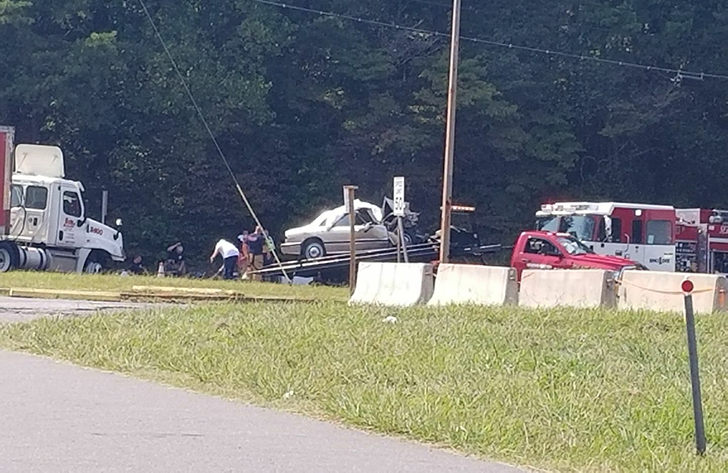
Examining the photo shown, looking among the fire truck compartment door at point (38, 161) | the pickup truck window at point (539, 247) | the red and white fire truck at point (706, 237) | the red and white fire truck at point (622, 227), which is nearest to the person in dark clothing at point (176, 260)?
the fire truck compartment door at point (38, 161)

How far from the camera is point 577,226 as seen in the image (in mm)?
36438

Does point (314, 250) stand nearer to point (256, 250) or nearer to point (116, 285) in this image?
point (256, 250)

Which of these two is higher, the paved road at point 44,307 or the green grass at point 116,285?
the green grass at point 116,285

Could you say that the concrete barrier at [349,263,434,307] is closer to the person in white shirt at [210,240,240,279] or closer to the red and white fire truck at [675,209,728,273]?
the person in white shirt at [210,240,240,279]

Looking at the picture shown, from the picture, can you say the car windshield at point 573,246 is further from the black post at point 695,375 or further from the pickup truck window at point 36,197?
the black post at point 695,375

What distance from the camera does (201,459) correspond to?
849 centimetres

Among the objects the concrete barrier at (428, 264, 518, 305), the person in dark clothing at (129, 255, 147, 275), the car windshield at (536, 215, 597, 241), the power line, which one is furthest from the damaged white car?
the concrete barrier at (428, 264, 518, 305)

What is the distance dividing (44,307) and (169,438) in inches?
473

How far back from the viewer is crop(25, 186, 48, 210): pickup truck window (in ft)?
117

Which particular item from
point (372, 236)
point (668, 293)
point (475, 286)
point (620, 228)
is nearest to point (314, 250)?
point (372, 236)

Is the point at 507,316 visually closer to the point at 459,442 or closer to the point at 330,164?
the point at 459,442

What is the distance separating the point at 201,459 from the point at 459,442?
1991mm

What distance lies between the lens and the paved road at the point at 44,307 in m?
18.6

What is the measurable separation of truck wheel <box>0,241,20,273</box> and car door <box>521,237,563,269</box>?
13.9 m
